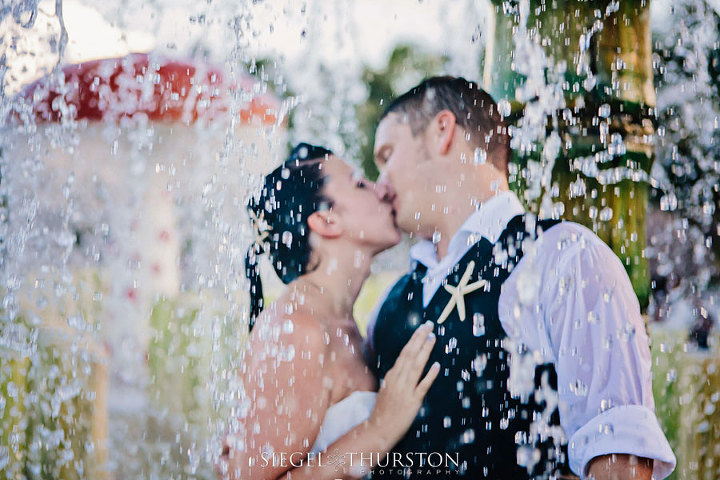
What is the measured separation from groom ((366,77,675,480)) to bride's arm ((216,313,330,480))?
189mm

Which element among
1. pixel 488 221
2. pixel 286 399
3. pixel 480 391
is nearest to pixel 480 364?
pixel 480 391

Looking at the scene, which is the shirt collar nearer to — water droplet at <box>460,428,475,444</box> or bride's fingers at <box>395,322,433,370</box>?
bride's fingers at <box>395,322,433,370</box>

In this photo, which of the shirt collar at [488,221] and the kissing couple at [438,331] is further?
the shirt collar at [488,221]

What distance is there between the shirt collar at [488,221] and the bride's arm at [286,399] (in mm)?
445

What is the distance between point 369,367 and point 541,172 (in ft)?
2.64

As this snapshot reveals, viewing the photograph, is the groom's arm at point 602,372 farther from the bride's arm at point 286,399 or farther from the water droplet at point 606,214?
the bride's arm at point 286,399

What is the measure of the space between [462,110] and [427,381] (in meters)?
0.83

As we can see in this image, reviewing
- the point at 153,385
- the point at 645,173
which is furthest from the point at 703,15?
the point at 153,385

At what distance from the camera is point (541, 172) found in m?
2.22

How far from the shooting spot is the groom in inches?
76.4

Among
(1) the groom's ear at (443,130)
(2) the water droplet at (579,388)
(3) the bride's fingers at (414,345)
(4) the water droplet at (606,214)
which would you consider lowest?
(2) the water droplet at (579,388)

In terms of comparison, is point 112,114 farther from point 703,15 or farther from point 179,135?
point 703,15

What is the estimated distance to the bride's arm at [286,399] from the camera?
2086 mm

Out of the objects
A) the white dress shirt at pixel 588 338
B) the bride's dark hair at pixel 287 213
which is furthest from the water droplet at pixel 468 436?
the bride's dark hair at pixel 287 213
